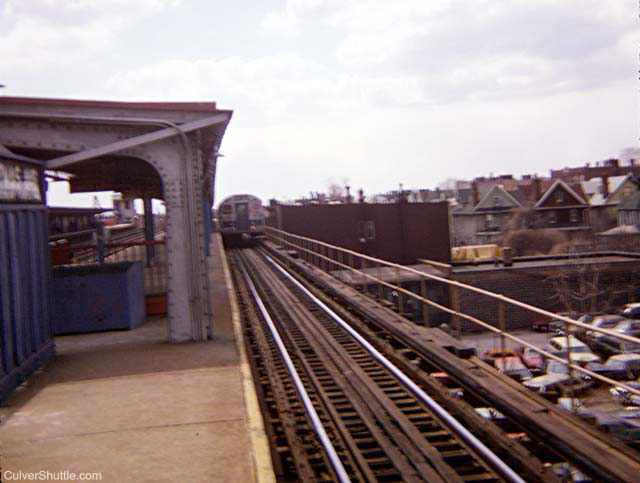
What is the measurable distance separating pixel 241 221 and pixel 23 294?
31.3 meters

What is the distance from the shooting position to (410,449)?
6230 millimetres

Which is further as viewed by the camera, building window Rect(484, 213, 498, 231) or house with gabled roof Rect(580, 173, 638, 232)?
building window Rect(484, 213, 498, 231)

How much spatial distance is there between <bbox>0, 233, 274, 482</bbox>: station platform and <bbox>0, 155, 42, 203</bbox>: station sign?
262 centimetres

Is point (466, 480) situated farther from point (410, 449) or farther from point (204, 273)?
point (204, 273)

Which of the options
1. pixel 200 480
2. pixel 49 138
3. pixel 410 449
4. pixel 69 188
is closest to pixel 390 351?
pixel 410 449

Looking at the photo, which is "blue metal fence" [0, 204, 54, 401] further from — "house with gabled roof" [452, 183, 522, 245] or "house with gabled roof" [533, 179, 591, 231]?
"house with gabled roof" [533, 179, 591, 231]

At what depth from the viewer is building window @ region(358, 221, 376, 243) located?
4031 cm

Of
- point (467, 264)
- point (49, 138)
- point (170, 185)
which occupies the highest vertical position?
point (49, 138)

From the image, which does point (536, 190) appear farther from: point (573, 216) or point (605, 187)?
point (605, 187)

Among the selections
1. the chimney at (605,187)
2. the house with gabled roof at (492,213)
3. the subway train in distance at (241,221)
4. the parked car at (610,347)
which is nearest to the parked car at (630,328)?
the parked car at (610,347)

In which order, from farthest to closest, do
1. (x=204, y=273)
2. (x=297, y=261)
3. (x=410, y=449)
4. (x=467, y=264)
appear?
(x=467, y=264)
(x=297, y=261)
(x=204, y=273)
(x=410, y=449)

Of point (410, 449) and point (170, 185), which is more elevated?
point (170, 185)

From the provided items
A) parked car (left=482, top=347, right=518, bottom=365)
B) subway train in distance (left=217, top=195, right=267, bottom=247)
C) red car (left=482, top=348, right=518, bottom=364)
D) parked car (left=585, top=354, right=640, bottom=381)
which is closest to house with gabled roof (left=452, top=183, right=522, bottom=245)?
subway train in distance (left=217, top=195, right=267, bottom=247)

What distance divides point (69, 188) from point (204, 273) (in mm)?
10702
